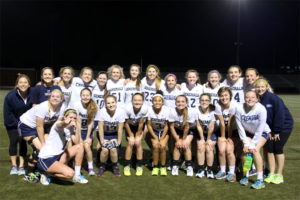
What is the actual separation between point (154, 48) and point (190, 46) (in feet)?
12.0

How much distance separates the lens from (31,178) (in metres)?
3.79

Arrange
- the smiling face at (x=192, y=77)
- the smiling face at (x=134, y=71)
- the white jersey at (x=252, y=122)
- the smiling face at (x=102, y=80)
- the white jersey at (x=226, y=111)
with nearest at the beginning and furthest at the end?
the white jersey at (x=252, y=122), the white jersey at (x=226, y=111), the smiling face at (x=192, y=77), the smiling face at (x=102, y=80), the smiling face at (x=134, y=71)

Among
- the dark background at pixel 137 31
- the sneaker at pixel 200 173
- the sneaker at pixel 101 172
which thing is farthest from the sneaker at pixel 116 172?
the dark background at pixel 137 31

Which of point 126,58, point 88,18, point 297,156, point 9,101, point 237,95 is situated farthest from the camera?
point 126,58

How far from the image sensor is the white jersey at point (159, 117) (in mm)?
4367

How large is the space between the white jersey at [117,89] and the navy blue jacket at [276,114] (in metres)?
2.34

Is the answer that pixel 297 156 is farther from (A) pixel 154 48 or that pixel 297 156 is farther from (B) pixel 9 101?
(A) pixel 154 48

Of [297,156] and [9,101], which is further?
[297,156]

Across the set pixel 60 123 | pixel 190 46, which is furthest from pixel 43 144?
pixel 190 46

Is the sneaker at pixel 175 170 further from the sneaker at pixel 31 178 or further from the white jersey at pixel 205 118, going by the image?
the sneaker at pixel 31 178

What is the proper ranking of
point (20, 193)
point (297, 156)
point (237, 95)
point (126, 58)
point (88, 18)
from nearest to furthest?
point (20, 193) < point (237, 95) < point (297, 156) < point (88, 18) < point (126, 58)

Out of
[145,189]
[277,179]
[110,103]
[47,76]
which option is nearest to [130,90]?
[110,103]

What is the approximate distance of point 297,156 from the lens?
17.5 feet

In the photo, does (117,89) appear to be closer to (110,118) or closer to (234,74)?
(110,118)
